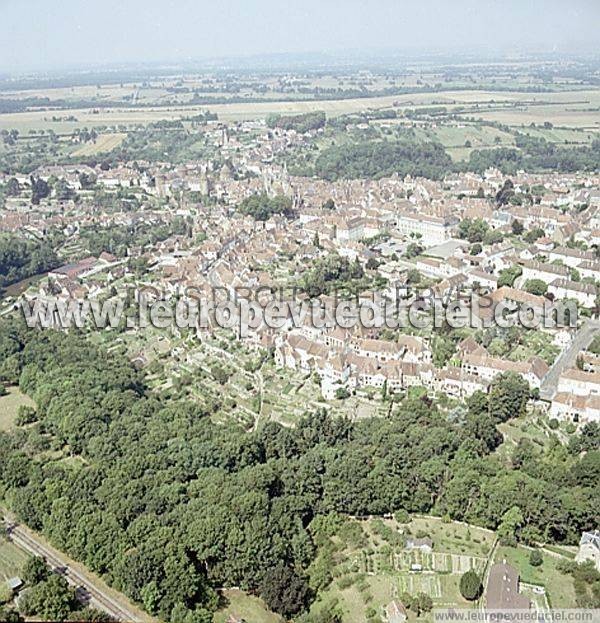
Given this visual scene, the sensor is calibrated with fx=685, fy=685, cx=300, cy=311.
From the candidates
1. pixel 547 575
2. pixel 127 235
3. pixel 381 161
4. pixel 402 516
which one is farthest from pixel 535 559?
pixel 381 161

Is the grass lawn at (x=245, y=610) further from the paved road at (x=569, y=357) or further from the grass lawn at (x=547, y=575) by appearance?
the paved road at (x=569, y=357)

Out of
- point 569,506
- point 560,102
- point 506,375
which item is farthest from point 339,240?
point 560,102

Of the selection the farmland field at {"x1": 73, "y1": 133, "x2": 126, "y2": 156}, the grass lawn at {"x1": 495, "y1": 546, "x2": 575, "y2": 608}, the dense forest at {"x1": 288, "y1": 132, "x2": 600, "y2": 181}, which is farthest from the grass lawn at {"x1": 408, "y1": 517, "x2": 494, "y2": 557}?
the farmland field at {"x1": 73, "y1": 133, "x2": 126, "y2": 156}

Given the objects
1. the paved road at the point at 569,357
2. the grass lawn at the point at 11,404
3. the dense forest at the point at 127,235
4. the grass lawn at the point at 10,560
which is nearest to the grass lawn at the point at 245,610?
the grass lawn at the point at 10,560

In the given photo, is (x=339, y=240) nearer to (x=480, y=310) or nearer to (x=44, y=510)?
(x=480, y=310)

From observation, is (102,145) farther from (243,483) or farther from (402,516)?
(402,516)

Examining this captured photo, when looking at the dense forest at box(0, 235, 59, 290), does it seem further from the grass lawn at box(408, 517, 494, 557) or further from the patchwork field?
the patchwork field

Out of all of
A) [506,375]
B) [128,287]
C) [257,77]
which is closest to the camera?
[506,375]

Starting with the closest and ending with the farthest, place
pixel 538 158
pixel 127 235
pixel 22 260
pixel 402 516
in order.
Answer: pixel 402 516 < pixel 22 260 < pixel 127 235 < pixel 538 158
